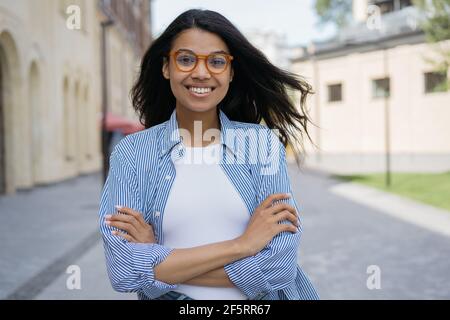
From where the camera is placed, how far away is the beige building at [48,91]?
51.5 ft

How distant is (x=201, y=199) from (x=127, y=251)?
27 cm

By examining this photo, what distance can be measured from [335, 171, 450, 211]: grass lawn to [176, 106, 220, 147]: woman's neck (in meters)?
10.9

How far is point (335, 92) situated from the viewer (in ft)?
116

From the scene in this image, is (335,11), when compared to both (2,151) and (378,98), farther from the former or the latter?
(2,151)

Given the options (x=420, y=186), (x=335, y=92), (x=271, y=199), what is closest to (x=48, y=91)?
(x=420, y=186)

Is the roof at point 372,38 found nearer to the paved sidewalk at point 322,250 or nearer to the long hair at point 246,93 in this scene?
the paved sidewalk at point 322,250

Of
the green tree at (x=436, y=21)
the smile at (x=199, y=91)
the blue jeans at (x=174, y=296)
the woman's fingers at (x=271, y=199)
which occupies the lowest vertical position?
the blue jeans at (x=174, y=296)

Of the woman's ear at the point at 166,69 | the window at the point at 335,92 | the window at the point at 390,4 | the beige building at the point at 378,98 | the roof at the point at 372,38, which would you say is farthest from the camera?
the window at the point at 390,4

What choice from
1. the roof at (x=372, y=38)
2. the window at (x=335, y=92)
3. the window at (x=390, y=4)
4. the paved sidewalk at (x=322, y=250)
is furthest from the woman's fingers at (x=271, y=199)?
the window at (x=390, y=4)

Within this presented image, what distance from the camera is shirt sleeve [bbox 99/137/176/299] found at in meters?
1.68

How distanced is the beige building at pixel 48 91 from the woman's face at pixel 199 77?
9.01 m

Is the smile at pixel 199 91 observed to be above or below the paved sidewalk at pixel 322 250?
above

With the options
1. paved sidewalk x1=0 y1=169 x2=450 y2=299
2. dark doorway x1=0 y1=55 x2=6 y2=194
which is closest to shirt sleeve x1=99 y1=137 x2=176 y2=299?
paved sidewalk x1=0 y1=169 x2=450 y2=299

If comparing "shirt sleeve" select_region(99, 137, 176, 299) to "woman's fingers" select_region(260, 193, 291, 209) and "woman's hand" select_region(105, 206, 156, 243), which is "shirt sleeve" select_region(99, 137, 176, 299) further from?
"woman's fingers" select_region(260, 193, 291, 209)
